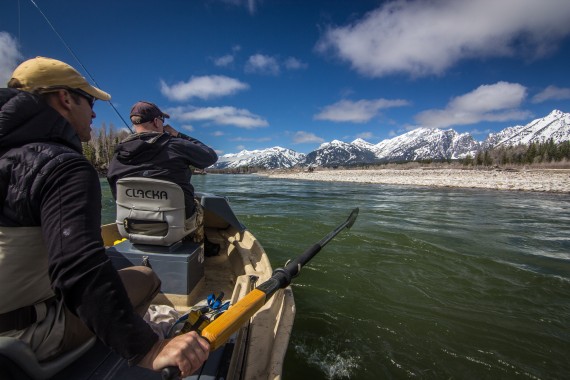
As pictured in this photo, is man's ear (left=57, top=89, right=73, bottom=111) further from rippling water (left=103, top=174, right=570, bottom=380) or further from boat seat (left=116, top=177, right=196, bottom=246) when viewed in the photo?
rippling water (left=103, top=174, right=570, bottom=380)

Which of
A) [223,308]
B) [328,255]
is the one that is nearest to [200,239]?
[223,308]

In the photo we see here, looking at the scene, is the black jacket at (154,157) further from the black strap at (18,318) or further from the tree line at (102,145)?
the tree line at (102,145)

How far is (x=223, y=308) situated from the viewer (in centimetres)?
291

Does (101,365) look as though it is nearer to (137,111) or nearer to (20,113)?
(20,113)

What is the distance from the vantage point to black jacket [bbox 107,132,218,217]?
3.36 meters

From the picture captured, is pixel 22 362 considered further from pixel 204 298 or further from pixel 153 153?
→ pixel 204 298

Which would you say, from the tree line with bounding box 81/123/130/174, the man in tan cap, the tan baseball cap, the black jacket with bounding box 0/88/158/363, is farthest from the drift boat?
the tree line with bounding box 81/123/130/174

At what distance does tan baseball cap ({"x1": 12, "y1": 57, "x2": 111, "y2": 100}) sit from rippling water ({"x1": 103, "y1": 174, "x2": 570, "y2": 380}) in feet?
11.5

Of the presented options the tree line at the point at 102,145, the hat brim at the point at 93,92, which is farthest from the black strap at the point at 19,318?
the tree line at the point at 102,145

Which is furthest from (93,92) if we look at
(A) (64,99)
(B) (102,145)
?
(B) (102,145)

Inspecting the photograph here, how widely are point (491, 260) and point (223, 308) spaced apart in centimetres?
742

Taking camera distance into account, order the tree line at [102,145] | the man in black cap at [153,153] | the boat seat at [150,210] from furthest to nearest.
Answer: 1. the tree line at [102,145]
2. the man in black cap at [153,153]
3. the boat seat at [150,210]

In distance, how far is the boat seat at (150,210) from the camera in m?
3.28

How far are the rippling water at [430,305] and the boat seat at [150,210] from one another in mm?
2178
